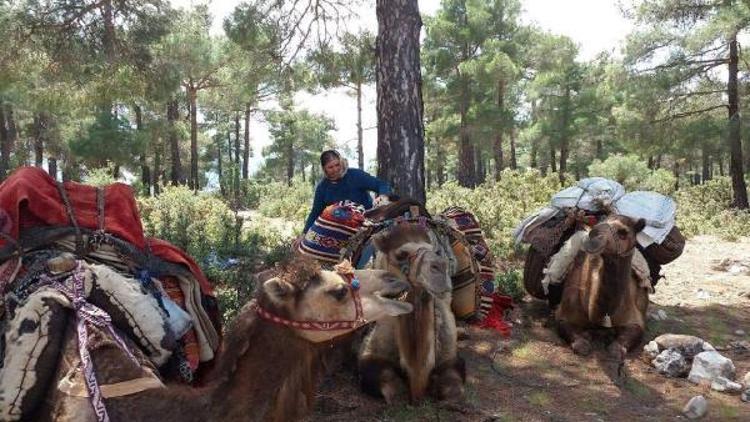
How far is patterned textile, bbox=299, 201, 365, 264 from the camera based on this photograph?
5.38 metres

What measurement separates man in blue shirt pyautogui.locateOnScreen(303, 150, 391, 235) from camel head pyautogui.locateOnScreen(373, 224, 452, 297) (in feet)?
5.14

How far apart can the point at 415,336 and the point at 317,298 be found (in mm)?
1991

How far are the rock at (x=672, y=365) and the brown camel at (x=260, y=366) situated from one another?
3832 millimetres

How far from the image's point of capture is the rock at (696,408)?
4438mm

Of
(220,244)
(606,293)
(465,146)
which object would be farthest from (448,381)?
(465,146)

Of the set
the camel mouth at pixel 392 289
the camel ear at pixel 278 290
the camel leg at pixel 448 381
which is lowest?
the camel leg at pixel 448 381

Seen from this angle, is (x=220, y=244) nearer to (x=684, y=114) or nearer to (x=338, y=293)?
(x=338, y=293)

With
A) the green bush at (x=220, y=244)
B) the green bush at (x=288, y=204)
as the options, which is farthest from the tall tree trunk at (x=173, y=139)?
the green bush at (x=220, y=244)

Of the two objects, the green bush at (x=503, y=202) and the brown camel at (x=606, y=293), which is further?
the green bush at (x=503, y=202)

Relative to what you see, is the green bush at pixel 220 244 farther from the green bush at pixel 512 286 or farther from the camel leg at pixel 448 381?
the green bush at pixel 512 286

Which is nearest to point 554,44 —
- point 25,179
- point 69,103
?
point 69,103

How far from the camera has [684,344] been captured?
5.64 m

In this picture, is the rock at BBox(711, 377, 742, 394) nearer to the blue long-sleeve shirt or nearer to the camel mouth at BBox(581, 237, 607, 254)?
the camel mouth at BBox(581, 237, 607, 254)

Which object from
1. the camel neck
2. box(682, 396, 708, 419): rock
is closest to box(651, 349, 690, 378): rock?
box(682, 396, 708, 419): rock
